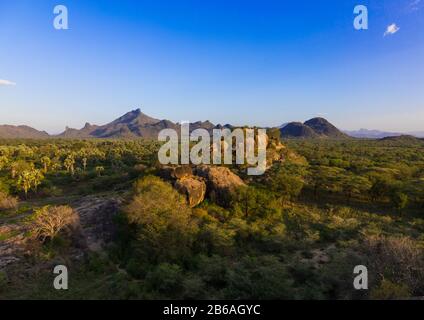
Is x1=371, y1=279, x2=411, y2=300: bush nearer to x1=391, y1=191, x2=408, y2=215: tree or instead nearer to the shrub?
the shrub

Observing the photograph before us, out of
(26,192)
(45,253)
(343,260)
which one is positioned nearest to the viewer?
(343,260)

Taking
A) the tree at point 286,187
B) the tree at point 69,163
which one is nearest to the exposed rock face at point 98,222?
the tree at point 286,187

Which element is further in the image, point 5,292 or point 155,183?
point 155,183

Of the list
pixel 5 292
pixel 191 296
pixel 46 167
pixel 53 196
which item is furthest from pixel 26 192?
pixel 191 296

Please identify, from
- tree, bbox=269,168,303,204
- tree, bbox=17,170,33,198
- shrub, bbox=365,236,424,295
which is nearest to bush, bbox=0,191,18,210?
tree, bbox=17,170,33,198

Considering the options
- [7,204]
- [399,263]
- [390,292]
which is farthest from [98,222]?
[399,263]
